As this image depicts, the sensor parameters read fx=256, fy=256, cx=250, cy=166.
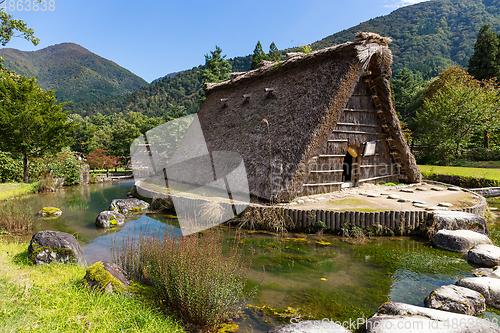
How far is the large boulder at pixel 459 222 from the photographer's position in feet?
20.2

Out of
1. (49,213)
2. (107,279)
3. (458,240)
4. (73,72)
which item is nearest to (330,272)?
(458,240)

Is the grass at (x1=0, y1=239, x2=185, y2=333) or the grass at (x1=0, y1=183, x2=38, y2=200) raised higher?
the grass at (x1=0, y1=239, x2=185, y2=333)

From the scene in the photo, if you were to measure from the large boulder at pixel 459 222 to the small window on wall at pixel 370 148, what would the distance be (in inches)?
152

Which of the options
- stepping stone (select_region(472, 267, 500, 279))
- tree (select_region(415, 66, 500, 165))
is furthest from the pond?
tree (select_region(415, 66, 500, 165))

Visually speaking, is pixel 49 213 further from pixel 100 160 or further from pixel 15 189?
pixel 100 160

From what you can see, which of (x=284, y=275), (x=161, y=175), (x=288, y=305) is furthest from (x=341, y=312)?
(x=161, y=175)

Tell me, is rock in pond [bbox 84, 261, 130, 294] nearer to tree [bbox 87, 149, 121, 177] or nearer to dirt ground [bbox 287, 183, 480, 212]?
dirt ground [bbox 287, 183, 480, 212]

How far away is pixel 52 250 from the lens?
464 cm

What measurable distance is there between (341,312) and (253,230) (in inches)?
151

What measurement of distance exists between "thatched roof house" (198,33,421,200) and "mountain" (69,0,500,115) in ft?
149

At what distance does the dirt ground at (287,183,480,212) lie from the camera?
23.8ft

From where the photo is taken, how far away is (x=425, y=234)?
255 inches

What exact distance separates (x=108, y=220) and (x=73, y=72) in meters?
127

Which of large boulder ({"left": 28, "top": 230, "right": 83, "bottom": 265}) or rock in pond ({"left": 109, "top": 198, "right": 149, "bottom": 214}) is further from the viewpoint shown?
rock in pond ({"left": 109, "top": 198, "right": 149, "bottom": 214})
